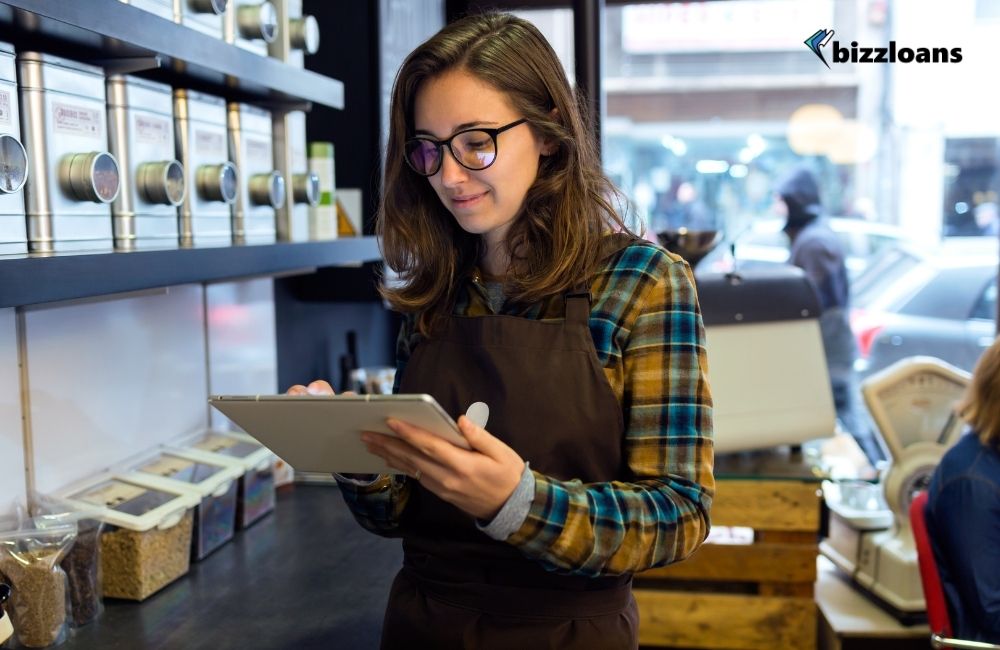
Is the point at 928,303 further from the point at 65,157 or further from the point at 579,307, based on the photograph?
the point at 65,157

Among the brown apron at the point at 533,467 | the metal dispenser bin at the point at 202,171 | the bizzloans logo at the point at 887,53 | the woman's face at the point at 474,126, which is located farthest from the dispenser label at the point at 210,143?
the bizzloans logo at the point at 887,53

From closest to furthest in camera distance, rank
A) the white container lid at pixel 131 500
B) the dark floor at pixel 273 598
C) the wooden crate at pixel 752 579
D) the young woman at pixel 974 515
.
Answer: the dark floor at pixel 273 598 → the white container lid at pixel 131 500 → the young woman at pixel 974 515 → the wooden crate at pixel 752 579

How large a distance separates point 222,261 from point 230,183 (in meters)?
0.20

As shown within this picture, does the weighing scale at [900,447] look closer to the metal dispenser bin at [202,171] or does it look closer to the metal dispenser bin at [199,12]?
the metal dispenser bin at [202,171]

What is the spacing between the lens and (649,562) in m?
1.29

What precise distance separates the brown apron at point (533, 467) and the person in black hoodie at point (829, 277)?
286 cm

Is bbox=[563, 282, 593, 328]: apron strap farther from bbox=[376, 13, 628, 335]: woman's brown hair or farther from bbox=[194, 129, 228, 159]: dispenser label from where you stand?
bbox=[194, 129, 228, 159]: dispenser label

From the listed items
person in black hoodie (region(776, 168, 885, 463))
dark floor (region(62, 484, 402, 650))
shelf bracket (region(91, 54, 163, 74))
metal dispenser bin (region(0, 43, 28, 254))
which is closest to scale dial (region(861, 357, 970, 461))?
person in black hoodie (region(776, 168, 885, 463))

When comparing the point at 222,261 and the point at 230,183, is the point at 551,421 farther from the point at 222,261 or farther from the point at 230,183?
the point at 230,183

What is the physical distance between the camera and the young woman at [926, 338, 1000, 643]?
233 centimetres

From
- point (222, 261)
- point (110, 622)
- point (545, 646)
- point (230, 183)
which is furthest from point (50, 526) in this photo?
point (545, 646)

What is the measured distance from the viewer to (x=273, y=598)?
6.08ft

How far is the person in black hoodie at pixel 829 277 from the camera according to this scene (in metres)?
4.05

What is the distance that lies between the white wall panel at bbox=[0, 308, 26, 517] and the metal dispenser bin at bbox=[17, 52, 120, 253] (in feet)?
0.90
